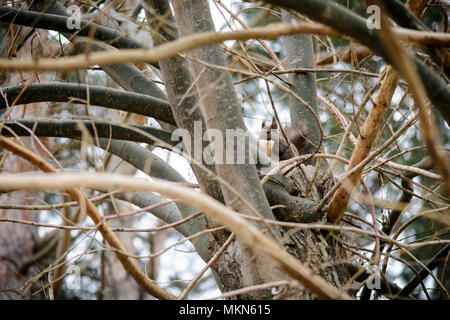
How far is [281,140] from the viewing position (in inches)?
133

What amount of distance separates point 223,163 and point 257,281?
49cm

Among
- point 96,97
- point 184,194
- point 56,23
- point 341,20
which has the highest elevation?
point 56,23

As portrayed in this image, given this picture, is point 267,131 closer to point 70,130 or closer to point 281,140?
point 281,140

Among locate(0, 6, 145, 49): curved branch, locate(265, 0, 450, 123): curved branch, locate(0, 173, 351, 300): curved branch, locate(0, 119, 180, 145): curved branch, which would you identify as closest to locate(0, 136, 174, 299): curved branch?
locate(0, 173, 351, 300): curved branch

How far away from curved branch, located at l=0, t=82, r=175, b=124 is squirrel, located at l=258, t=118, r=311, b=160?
0.85 metres

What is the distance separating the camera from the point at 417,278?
97.4 inches

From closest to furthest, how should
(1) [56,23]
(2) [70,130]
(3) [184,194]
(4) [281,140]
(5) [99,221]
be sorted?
1. (3) [184,194]
2. (5) [99,221]
3. (2) [70,130]
4. (1) [56,23]
5. (4) [281,140]

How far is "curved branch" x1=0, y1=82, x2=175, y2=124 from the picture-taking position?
7.44ft

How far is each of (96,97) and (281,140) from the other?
1.52m

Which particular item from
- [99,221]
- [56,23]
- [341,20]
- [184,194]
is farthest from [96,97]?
[341,20]

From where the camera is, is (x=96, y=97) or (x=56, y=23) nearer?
(x=96, y=97)

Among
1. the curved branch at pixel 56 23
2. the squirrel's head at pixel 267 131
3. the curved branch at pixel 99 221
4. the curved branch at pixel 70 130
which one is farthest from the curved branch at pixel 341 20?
the squirrel's head at pixel 267 131
